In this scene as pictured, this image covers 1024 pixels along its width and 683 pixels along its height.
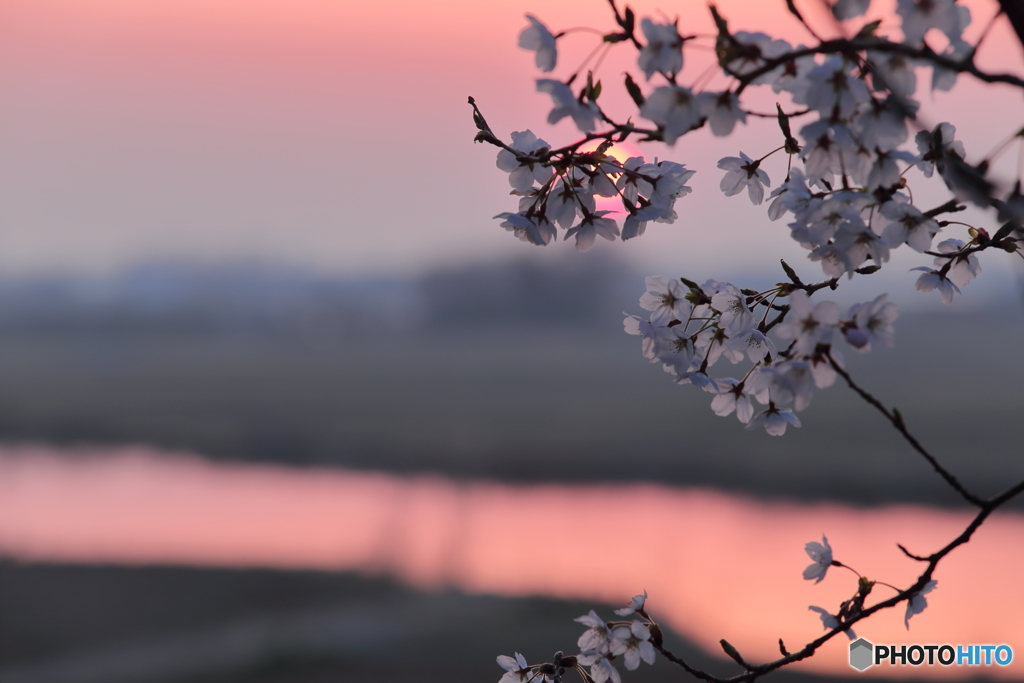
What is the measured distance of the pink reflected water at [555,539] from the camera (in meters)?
5.14

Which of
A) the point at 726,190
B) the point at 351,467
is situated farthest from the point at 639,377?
the point at 726,190

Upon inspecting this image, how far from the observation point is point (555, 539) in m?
7.43

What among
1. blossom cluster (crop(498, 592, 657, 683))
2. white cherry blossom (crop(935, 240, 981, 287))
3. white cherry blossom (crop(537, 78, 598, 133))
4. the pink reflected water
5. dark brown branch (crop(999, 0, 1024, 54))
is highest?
dark brown branch (crop(999, 0, 1024, 54))

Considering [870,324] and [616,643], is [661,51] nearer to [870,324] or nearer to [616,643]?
[870,324]

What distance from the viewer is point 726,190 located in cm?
109

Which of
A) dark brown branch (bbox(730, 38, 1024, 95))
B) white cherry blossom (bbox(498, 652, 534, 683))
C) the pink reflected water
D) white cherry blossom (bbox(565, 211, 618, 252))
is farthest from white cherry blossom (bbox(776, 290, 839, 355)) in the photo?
the pink reflected water

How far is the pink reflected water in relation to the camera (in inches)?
202

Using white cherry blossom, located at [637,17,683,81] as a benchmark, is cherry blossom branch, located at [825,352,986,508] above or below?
below

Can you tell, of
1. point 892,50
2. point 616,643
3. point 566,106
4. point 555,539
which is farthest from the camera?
point 555,539

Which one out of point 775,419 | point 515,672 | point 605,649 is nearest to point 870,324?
point 775,419

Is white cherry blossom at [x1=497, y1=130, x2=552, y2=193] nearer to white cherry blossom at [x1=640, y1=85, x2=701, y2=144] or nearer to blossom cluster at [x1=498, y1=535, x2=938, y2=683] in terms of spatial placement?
white cherry blossom at [x1=640, y1=85, x2=701, y2=144]

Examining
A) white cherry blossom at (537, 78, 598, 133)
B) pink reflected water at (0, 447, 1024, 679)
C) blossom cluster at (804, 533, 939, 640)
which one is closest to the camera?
white cherry blossom at (537, 78, 598, 133)

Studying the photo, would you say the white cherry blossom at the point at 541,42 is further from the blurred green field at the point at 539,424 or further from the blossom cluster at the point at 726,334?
the blurred green field at the point at 539,424

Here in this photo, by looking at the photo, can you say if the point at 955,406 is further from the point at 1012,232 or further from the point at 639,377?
the point at 1012,232
